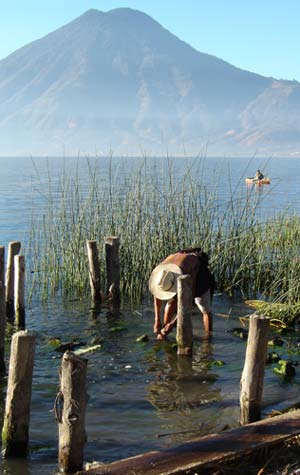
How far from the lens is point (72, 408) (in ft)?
17.7

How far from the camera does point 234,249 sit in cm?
1212

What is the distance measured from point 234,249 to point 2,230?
14.7m

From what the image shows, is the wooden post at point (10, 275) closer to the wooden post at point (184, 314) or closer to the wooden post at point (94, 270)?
the wooden post at point (94, 270)

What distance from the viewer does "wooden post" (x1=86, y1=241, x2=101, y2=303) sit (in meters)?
11.2

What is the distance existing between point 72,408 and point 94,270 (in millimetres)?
6089

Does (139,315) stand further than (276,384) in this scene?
Yes

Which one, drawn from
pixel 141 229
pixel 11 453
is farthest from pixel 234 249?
pixel 11 453

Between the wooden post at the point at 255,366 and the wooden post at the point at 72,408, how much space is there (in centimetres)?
164

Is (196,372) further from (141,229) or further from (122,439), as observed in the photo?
(141,229)

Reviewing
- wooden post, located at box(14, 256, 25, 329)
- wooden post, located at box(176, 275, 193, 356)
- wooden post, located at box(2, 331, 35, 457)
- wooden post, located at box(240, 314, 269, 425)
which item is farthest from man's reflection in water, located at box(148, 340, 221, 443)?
wooden post, located at box(14, 256, 25, 329)

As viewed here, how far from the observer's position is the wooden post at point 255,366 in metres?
6.37

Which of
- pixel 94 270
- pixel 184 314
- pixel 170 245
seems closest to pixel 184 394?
pixel 184 314

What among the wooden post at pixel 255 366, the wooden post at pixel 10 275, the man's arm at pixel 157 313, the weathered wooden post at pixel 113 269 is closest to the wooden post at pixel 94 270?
the weathered wooden post at pixel 113 269

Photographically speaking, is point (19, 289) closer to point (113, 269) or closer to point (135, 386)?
point (113, 269)
